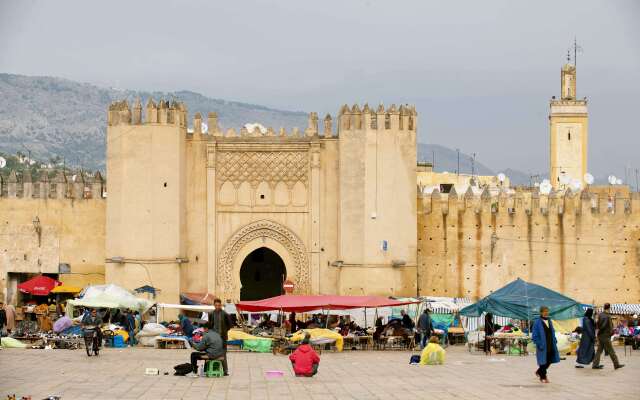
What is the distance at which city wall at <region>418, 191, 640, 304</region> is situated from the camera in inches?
1281

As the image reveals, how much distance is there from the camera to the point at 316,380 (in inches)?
706

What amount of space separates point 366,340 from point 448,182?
3382 cm

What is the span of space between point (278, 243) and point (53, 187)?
6.18 m

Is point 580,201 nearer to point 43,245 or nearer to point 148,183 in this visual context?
point 148,183

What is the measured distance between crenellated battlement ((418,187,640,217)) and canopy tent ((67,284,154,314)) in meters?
8.19

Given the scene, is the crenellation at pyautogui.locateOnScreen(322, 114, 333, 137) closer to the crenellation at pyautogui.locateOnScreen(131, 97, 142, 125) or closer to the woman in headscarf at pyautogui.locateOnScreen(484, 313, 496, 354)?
the crenellation at pyautogui.locateOnScreen(131, 97, 142, 125)

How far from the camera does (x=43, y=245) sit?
33.4 meters

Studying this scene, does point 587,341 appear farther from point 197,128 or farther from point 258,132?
point 197,128

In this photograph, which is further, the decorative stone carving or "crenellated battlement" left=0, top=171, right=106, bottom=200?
"crenellated battlement" left=0, top=171, right=106, bottom=200

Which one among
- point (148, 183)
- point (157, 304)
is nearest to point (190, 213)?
point (148, 183)

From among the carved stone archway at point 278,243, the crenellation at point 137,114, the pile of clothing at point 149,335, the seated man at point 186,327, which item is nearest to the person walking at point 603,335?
the seated man at point 186,327

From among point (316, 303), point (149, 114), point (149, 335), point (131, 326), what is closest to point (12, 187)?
point (149, 114)

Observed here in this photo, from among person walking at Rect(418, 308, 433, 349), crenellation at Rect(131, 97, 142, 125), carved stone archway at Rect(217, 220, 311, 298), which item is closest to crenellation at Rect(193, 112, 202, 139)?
crenellation at Rect(131, 97, 142, 125)

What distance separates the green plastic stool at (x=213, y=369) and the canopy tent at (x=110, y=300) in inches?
380
